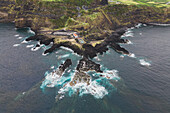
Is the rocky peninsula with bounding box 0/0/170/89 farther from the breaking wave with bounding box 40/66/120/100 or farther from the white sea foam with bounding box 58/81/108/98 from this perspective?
the white sea foam with bounding box 58/81/108/98

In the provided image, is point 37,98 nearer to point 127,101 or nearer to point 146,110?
point 127,101

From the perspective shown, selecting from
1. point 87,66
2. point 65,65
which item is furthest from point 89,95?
point 65,65

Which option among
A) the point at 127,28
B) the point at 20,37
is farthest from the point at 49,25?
the point at 127,28

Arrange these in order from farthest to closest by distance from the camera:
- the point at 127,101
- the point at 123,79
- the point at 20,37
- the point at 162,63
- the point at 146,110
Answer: the point at 20,37
the point at 162,63
the point at 123,79
the point at 127,101
the point at 146,110

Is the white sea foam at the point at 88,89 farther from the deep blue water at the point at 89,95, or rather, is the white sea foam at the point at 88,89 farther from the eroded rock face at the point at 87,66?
the eroded rock face at the point at 87,66

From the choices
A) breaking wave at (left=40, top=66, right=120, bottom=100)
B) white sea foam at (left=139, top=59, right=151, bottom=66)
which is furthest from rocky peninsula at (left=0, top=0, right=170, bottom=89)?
white sea foam at (left=139, top=59, right=151, bottom=66)
